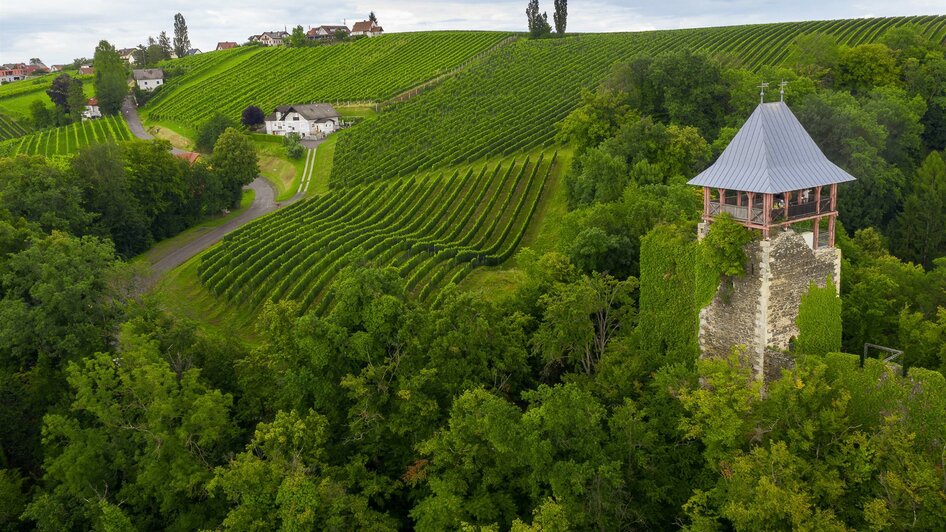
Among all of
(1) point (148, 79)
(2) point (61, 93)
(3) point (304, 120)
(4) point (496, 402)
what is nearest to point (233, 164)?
(3) point (304, 120)

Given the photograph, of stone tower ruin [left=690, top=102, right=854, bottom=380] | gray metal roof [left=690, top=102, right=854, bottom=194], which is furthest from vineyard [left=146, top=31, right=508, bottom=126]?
stone tower ruin [left=690, top=102, right=854, bottom=380]

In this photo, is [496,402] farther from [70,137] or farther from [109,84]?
[109,84]

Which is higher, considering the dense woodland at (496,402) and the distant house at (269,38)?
the distant house at (269,38)

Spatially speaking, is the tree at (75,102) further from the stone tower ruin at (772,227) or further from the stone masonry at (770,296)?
the stone masonry at (770,296)

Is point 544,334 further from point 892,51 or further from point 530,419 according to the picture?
point 892,51

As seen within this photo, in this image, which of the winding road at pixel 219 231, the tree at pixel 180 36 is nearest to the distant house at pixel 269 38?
the tree at pixel 180 36

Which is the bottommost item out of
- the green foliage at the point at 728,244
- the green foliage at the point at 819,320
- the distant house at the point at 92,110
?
the green foliage at the point at 819,320

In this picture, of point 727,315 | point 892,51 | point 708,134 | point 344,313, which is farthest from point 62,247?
point 892,51
